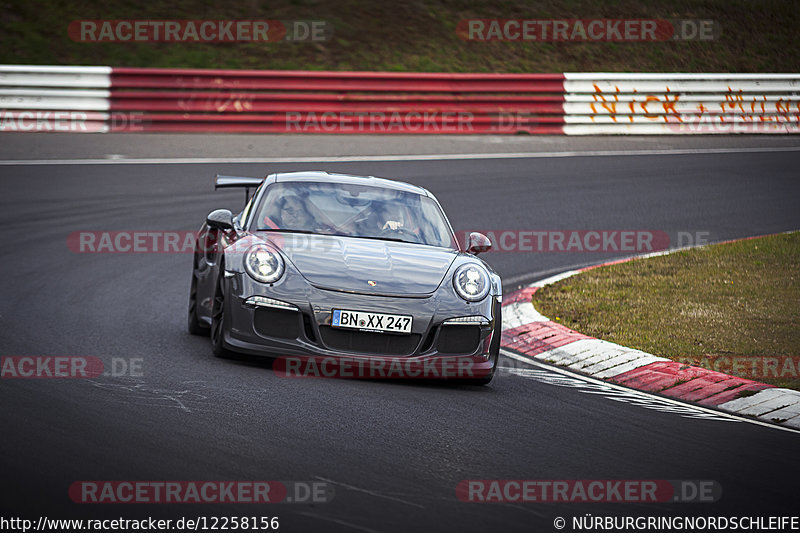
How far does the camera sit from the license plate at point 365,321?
6.63 metres

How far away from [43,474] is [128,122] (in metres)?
14.0

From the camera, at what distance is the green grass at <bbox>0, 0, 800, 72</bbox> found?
843 inches

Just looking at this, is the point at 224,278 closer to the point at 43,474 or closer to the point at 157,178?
the point at 43,474

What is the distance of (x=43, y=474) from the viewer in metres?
4.37

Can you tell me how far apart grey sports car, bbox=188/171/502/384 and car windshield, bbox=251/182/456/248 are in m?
0.02

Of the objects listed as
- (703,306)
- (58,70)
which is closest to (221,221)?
(703,306)

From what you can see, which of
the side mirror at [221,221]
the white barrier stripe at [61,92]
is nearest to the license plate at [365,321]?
the side mirror at [221,221]

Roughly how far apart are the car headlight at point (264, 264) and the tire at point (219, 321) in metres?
0.29

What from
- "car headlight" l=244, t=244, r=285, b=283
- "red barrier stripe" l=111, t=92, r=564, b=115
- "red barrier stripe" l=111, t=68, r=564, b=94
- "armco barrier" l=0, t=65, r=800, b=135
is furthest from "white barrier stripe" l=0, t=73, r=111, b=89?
"car headlight" l=244, t=244, r=285, b=283

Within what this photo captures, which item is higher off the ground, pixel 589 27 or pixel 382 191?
pixel 589 27

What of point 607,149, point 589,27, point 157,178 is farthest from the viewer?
point 589,27

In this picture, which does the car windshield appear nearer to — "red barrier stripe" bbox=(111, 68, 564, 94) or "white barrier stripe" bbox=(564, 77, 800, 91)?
"red barrier stripe" bbox=(111, 68, 564, 94)

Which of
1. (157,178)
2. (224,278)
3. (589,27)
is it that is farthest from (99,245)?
(589,27)

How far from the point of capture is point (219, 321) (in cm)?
713
